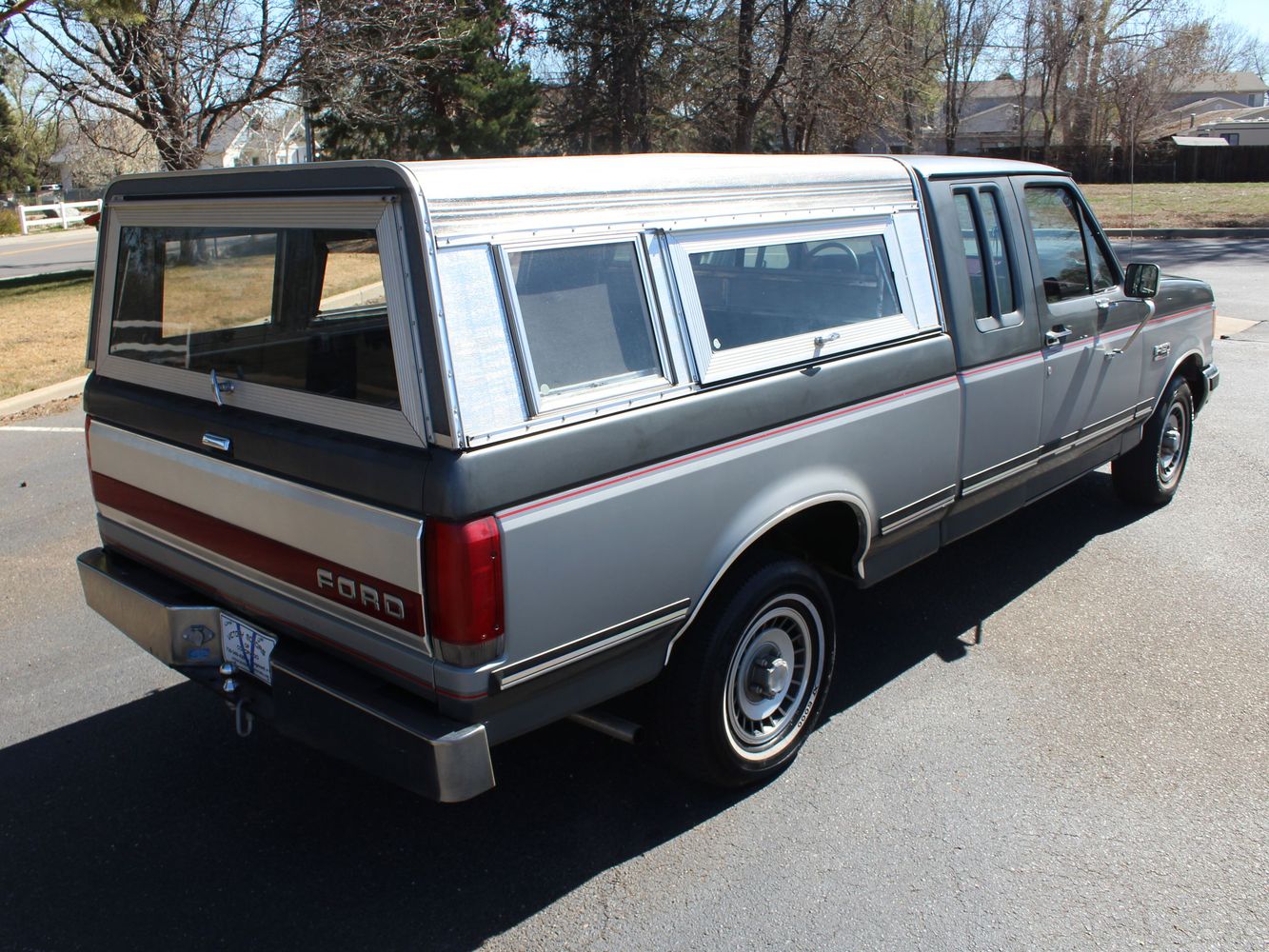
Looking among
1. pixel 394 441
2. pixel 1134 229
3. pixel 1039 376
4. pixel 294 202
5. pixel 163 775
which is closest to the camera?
pixel 394 441

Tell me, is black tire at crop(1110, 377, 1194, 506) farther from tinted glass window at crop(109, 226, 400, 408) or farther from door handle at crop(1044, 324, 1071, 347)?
tinted glass window at crop(109, 226, 400, 408)

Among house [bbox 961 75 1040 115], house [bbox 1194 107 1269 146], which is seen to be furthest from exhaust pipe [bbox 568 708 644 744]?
house [bbox 1194 107 1269 146]

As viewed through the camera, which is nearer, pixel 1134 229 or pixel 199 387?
pixel 199 387

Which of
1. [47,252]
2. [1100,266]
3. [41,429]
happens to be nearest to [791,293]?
[1100,266]

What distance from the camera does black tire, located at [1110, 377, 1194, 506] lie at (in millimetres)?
5934

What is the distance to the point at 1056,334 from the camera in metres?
4.66

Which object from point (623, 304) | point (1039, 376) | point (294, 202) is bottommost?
point (1039, 376)

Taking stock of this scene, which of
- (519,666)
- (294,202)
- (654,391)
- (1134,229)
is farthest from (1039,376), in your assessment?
(1134,229)

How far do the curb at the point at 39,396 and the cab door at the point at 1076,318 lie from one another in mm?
7833

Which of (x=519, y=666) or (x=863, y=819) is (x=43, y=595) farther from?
(x=863, y=819)

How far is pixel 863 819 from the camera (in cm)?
342

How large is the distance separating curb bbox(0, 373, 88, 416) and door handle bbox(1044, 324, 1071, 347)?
25.8 feet

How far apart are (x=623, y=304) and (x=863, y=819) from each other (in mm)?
1807

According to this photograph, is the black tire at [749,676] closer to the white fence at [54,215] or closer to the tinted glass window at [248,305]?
the tinted glass window at [248,305]
